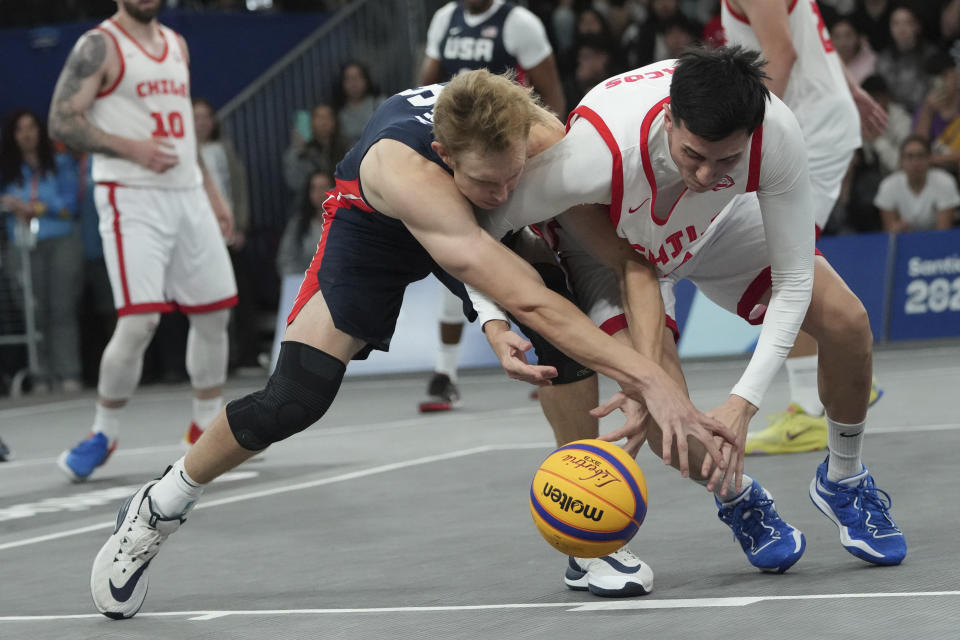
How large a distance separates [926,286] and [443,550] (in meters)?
7.32

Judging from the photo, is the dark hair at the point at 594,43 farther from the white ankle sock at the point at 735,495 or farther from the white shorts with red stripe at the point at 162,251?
the white ankle sock at the point at 735,495

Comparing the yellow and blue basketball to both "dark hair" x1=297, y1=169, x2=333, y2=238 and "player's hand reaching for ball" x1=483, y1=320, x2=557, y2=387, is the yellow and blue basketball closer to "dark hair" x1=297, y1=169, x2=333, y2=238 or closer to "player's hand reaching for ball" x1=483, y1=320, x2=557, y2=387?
"player's hand reaching for ball" x1=483, y1=320, x2=557, y2=387

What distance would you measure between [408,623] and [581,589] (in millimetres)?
598

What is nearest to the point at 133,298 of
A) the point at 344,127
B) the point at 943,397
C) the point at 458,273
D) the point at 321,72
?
the point at 458,273

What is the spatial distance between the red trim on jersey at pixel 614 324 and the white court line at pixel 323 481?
239 cm

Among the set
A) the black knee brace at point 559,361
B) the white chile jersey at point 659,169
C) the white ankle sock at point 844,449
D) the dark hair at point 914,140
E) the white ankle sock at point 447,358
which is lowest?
the white ankle sock at point 447,358

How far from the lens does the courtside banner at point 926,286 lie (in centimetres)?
1104

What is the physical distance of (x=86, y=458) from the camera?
6.71 meters

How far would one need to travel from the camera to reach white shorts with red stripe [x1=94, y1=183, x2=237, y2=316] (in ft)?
22.1

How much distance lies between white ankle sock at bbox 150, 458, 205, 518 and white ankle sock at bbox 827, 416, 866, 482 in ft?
6.05

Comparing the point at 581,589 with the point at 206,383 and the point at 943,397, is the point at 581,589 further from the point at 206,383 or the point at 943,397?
the point at 943,397

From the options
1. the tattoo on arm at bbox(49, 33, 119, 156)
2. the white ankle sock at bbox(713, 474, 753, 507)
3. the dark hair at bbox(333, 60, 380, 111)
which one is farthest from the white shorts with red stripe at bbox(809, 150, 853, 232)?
the dark hair at bbox(333, 60, 380, 111)

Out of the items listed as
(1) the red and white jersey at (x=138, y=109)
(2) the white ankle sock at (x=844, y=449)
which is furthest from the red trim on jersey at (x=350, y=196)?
(1) the red and white jersey at (x=138, y=109)

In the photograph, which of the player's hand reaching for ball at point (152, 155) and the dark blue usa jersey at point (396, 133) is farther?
the player's hand reaching for ball at point (152, 155)
